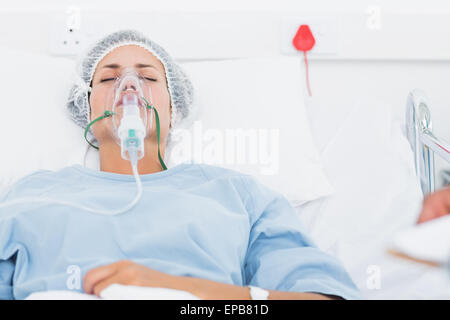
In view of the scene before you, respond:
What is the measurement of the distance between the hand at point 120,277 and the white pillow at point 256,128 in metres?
0.69

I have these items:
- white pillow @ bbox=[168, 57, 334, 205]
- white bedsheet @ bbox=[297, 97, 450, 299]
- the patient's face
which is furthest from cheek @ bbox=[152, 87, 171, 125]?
white bedsheet @ bbox=[297, 97, 450, 299]

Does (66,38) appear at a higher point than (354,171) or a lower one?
higher

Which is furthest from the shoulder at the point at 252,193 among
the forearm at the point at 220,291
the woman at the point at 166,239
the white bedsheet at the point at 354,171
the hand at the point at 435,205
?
the hand at the point at 435,205

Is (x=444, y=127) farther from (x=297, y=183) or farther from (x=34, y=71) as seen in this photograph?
(x=34, y=71)

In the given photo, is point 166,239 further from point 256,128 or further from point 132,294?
point 256,128

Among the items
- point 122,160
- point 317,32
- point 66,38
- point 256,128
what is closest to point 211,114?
point 256,128

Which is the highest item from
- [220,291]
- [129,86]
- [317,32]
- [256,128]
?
[317,32]

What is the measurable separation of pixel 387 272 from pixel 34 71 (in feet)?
5.05

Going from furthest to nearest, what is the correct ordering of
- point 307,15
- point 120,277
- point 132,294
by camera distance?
point 307,15, point 120,277, point 132,294

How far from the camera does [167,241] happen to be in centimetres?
110

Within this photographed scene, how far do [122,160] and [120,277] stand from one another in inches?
25.4

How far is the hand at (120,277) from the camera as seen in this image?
0.85 metres

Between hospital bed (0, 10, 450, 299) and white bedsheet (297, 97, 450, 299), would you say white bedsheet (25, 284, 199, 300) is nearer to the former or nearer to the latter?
white bedsheet (297, 97, 450, 299)

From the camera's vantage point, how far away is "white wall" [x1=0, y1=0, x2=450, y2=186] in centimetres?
202
